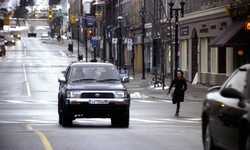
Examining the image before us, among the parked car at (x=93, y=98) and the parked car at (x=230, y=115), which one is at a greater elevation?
the parked car at (x=230, y=115)

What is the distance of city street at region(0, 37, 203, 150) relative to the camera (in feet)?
54.3

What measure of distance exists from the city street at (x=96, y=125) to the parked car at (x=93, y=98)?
0.44m

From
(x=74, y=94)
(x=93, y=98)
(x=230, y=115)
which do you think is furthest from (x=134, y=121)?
(x=230, y=115)

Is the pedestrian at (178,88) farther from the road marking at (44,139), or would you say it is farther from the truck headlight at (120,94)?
the road marking at (44,139)

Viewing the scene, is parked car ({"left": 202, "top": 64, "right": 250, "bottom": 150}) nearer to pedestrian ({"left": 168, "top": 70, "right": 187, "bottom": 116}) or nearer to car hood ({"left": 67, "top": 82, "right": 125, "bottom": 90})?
car hood ({"left": 67, "top": 82, "right": 125, "bottom": 90})

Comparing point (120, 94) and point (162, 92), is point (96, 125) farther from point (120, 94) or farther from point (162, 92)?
point (162, 92)

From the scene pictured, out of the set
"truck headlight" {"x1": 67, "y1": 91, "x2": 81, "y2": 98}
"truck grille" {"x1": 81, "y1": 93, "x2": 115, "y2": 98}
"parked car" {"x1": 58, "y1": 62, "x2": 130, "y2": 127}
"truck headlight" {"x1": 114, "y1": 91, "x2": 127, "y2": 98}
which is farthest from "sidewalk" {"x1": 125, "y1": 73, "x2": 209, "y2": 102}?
"truck headlight" {"x1": 67, "y1": 91, "x2": 81, "y2": 98}

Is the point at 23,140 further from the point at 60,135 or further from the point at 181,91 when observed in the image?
the point at 181,91

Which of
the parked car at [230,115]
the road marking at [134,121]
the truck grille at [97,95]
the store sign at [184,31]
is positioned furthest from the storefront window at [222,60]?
the parked car at [230,115]

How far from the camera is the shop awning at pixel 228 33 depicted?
43312 mm

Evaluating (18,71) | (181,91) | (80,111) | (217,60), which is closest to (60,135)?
(80,111)

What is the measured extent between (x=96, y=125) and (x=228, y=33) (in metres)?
22.4

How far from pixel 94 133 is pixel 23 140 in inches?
103

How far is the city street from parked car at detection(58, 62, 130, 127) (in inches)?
17.3
